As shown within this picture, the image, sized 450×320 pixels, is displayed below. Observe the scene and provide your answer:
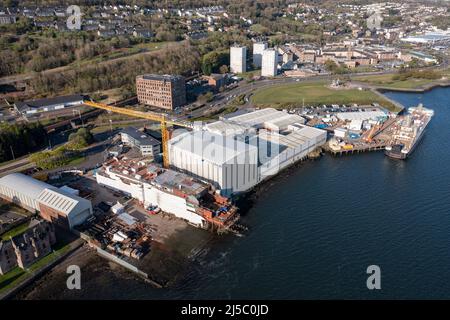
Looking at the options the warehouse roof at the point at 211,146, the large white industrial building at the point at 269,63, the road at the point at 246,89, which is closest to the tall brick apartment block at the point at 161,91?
the road at the point at 246,89

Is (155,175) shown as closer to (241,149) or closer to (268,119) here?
(241,149)

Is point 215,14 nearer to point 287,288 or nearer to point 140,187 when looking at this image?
point 140,187

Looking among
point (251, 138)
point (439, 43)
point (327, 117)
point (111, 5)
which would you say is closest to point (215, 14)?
point (111, 5)

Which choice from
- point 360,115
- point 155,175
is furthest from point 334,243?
point 360,115

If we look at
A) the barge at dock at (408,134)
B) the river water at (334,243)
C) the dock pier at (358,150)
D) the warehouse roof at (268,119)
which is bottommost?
the river water at (334,243)

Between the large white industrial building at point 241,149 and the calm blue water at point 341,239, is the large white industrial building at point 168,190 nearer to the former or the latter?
the large white industrial building at point 241,149

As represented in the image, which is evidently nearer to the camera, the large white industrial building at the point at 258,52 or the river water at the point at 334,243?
the river water at the point at 334,243

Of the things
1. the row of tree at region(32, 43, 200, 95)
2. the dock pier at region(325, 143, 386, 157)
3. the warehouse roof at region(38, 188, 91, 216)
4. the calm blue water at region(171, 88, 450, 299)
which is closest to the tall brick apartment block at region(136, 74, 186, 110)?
the row of tree at region(32, 43, 200, 95)
